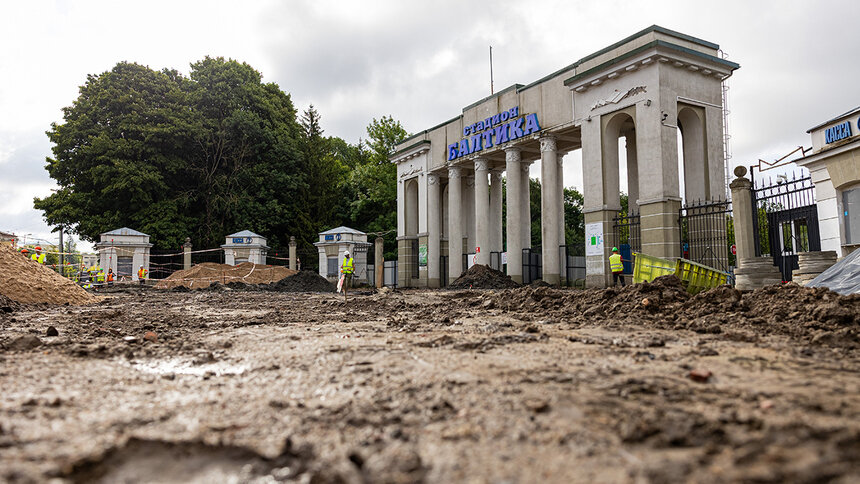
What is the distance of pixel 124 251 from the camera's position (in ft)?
97.6

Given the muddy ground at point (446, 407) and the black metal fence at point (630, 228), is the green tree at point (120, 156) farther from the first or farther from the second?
the muddy ground at point (446, 407)

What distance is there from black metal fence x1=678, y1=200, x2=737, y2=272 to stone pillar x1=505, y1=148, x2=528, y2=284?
327 inches

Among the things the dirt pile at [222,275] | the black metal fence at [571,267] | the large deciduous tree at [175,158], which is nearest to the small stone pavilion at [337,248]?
the dirt pile at [222,275]

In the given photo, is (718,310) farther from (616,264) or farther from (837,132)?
(616,264)

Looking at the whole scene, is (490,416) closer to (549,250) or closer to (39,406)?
(39,406)

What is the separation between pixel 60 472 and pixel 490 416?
6.73 feet

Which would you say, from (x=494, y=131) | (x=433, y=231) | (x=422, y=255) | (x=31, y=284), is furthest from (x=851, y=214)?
(x=422, y=255)

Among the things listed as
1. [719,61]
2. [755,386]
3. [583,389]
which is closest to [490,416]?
[583,389]

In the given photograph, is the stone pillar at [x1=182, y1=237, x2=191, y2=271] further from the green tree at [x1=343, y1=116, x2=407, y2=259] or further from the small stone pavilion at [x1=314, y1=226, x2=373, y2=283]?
the green tree at [x1=343, y1=116, x2=407, y2=259]

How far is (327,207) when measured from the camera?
3972cm

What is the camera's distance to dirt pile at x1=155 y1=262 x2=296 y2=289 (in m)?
28.3

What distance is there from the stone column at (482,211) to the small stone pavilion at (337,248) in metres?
8.45

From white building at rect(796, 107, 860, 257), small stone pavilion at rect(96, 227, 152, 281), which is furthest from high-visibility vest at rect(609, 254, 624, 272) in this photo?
small stone pavilion at rect(96, 227, 152, 281)

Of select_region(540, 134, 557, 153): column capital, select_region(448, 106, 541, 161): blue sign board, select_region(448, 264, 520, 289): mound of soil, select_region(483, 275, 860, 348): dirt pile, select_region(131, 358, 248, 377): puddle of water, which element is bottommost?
select_region(131, 358, 248, 377): puddle of water
